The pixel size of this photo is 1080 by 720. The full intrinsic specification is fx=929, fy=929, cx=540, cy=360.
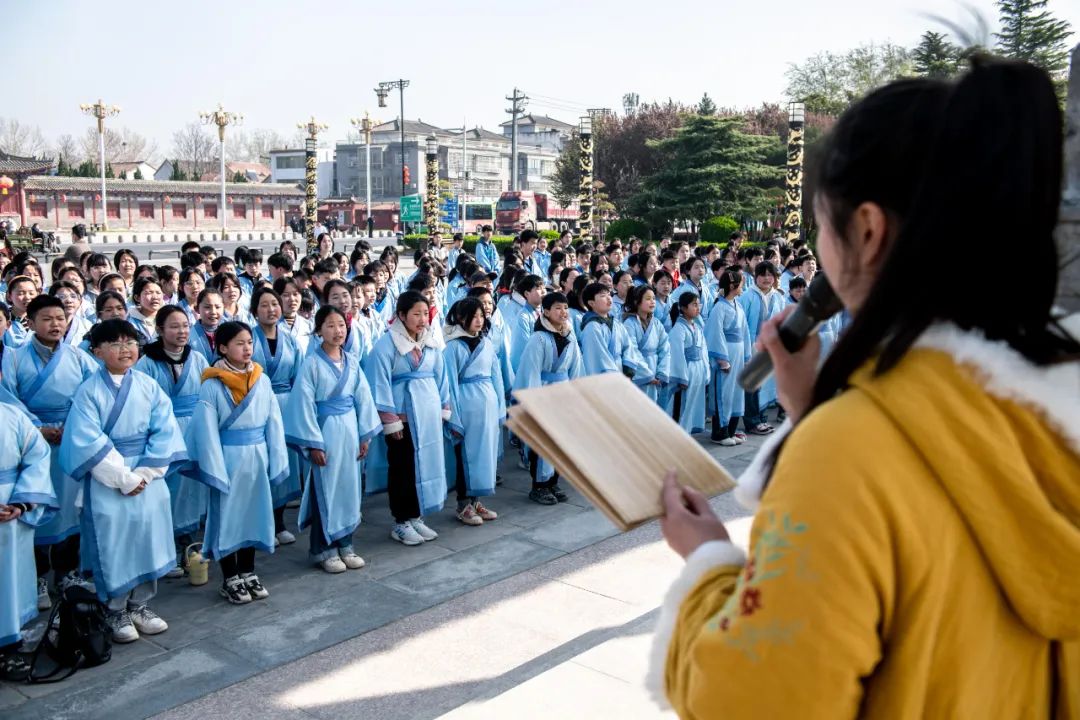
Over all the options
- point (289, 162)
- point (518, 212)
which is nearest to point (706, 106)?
point (518, 212)

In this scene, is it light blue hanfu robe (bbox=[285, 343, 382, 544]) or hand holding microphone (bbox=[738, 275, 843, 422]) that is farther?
light blue hanfu robe (bbox=[285, 343, 382, 544])

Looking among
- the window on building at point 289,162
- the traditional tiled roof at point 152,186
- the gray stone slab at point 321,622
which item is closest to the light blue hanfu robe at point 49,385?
the gray stone slab at point 321,622

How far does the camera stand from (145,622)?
4766 millimetres

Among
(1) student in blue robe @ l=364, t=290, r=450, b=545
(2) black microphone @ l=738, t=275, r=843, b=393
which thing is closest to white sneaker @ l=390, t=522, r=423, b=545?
(1) student in blue robe @ l=364, t=290, r=450, b=545

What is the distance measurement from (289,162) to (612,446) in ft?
300

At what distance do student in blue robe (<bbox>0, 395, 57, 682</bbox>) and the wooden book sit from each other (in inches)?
144

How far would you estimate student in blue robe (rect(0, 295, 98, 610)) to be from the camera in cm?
520

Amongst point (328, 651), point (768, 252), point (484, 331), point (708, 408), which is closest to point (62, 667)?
point (328, 651)

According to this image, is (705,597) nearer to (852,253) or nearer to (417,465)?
(852,253)

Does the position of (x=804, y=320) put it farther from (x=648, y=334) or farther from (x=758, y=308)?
(x=758, y=308)

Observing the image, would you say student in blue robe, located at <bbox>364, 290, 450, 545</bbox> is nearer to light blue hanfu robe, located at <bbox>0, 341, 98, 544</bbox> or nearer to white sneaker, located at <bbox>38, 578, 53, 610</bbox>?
light blue hanfu robe, located at <bbox>0, 341, 98, 544</bbox>

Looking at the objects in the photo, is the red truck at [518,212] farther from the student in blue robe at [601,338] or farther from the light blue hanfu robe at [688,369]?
the student in blue robe at [601,338]

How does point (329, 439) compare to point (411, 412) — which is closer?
point (329, 439)

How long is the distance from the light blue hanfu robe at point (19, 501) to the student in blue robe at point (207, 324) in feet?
7.18
